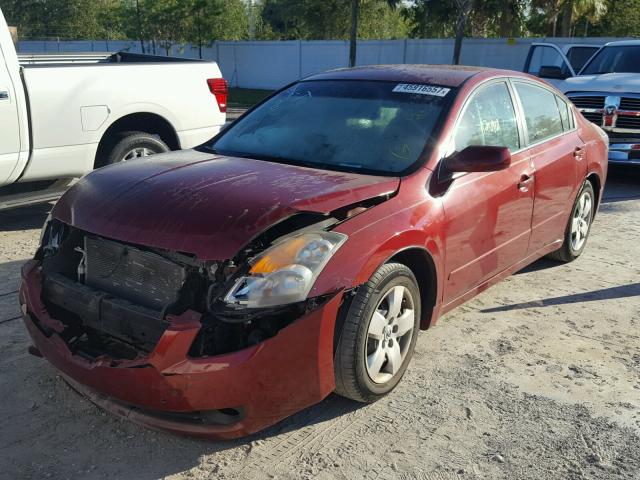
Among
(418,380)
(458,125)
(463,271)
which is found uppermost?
(458,125)

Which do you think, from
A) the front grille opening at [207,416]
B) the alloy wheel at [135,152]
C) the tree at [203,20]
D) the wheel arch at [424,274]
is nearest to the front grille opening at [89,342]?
the front grille opening at [207,416]

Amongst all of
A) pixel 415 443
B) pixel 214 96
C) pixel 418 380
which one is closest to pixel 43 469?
pixel 415 443

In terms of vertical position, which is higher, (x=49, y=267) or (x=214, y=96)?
(x=214, y=96)

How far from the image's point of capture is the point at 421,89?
4.29 metres

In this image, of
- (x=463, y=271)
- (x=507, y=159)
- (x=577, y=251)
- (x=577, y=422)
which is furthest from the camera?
(x=577, y=251)

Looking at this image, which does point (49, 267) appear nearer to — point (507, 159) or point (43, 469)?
point (43, 469)

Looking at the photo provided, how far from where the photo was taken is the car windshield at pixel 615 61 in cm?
1041

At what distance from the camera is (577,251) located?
19.6 ft

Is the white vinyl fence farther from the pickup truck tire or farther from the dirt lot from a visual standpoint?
the dirt lot

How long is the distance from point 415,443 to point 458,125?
1968 millimetres

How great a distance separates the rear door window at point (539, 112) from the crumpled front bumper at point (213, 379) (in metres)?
2.68

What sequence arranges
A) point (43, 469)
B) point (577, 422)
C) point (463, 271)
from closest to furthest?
point (43, 469) < point (577, 422) < point (463, 271)

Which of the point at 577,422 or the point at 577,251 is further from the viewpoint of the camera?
the point at 577,251

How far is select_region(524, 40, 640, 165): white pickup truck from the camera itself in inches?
368
